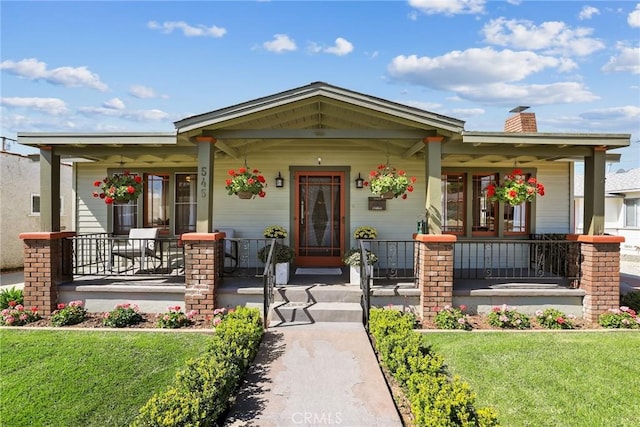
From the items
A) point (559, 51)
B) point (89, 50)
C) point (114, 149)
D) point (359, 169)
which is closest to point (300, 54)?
point (359, 169)

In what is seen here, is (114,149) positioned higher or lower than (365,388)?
higher

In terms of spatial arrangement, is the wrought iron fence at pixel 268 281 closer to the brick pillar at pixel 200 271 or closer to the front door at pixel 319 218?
the brick pillar at pixel 200 271

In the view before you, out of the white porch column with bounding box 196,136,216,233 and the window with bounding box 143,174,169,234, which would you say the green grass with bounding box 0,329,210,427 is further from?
the window with bounding box 143,174,169,234

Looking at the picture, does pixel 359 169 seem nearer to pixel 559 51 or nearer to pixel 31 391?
pixel 31 391

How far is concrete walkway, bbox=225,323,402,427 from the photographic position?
11.1 ft

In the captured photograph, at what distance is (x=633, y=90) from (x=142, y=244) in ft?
45.3

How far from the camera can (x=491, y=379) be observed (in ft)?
13.8

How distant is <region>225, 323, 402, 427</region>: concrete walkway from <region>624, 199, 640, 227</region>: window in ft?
64.1

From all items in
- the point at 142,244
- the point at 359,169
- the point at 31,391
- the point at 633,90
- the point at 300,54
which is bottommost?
the point at 31,391

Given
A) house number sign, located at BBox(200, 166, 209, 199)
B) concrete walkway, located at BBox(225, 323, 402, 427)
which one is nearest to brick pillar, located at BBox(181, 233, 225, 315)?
house number sign, located at BBox(200, 166, 209, 199)

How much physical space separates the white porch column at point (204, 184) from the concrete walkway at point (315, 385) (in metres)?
2.18

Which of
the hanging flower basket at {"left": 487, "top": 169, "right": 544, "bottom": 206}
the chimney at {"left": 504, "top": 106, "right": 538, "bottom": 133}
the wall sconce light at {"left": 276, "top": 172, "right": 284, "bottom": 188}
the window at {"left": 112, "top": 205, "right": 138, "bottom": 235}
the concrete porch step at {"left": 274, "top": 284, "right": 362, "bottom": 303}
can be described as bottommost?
the concrete porch step at {"left": 274, "top": 284, "right": 362, "bottom": 303}

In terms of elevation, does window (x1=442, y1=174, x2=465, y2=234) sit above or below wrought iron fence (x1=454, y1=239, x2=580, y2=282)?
above

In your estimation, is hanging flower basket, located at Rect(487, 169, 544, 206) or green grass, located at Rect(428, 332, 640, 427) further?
hanging flower basket, located at Rect(487, 169, 544, 206)
